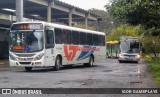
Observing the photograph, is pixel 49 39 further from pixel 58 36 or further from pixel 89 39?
pixel 89 39

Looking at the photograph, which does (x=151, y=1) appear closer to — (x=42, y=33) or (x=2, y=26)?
(x=42, y=33)

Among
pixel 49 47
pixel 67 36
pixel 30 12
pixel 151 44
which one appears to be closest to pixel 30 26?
pixel 49 47

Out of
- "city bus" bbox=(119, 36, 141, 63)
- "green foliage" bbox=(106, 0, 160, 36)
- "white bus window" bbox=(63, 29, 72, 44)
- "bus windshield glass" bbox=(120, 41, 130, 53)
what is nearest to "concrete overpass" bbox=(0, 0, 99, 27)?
"bus windshield glass" bbox=(120, 41, 130, 53)

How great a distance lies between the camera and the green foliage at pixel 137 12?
20344mm

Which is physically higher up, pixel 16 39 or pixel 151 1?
pixel 151 1

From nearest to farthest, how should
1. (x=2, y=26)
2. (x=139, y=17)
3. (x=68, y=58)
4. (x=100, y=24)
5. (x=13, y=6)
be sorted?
(x=139, y=17), (x=68, y=58), (x=2, y=26), (x=13, y=6), (x=100, y=24)

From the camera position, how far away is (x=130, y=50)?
4044 cm

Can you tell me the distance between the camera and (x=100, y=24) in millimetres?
101875

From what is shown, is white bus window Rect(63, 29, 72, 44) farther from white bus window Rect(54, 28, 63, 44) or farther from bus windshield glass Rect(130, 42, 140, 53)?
bus windshield glass Rect(130, 42, 140, 53)

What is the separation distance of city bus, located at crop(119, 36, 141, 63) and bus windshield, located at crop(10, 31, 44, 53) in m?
19.3

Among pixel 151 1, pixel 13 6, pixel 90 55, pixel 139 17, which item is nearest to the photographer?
pixel 151 1

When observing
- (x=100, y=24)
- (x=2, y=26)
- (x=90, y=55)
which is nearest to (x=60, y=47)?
(x=90, y=55)

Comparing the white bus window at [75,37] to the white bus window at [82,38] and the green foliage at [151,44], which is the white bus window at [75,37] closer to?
the white bus window at [82,38]

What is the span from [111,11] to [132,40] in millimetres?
18431
